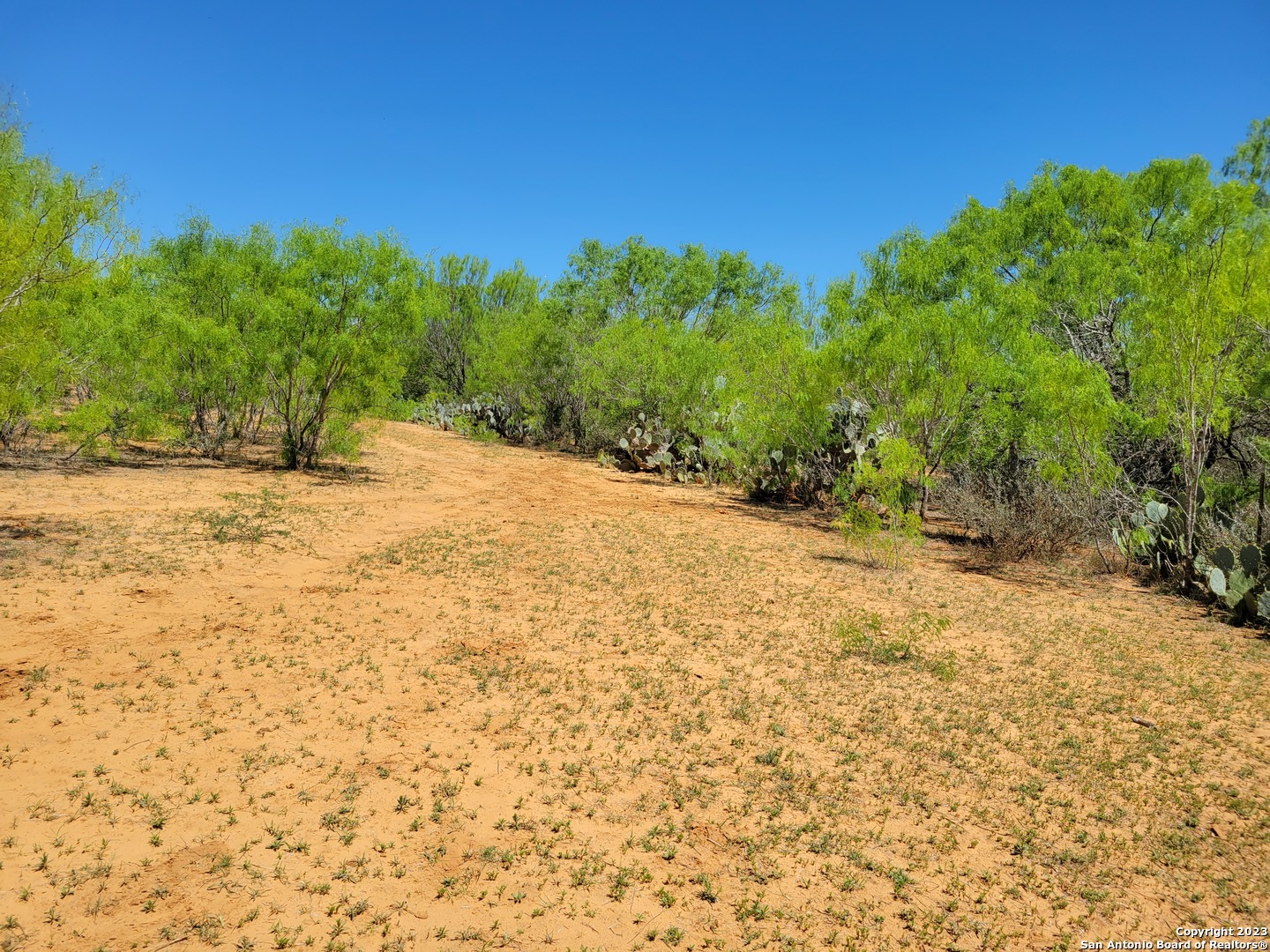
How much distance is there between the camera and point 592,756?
4914 mm

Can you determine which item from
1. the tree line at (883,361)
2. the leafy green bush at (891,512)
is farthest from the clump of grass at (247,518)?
the leafy green bush at (891,512)

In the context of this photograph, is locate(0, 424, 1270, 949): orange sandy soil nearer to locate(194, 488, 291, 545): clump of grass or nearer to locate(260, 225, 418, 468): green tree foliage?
locate(194, 488, 291, 545): clump of grass

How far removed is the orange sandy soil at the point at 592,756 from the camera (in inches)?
139

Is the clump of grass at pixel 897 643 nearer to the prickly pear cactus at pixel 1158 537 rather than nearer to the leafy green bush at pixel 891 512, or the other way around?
the leafy green bush at pixel 891 512

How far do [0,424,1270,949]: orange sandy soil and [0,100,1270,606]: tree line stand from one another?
2.43 meters

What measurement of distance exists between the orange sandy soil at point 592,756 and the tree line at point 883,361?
95.8 inches

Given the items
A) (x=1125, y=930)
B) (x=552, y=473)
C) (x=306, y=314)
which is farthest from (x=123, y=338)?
(x=1125, y=930)

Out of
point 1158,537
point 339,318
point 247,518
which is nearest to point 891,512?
point 1158,537

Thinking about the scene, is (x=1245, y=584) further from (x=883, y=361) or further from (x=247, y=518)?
(x=247, y=518)

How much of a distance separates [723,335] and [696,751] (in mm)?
25920

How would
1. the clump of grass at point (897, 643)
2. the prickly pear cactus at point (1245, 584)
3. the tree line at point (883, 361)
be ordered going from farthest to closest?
→ the tree line at point (883, 361)
the prickly pear cactus at point (1245, 584)
the clump of grass at point (897, 643)

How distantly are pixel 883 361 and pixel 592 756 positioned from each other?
34.6 feet

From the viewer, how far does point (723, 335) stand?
29625 mm

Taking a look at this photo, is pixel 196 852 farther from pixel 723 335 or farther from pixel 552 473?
pixel 723 335
